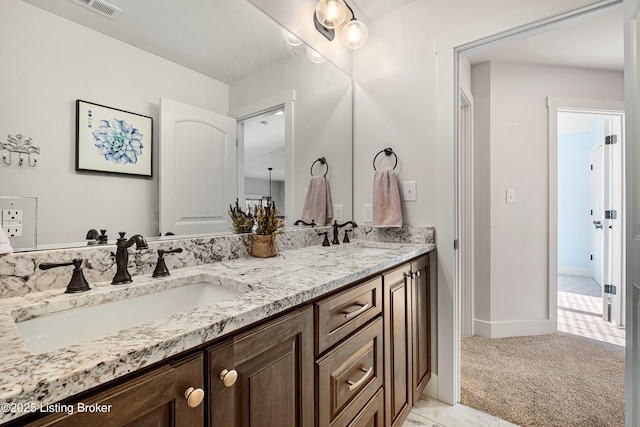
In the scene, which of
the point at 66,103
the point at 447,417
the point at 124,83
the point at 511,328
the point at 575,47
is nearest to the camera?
the point at 66,103

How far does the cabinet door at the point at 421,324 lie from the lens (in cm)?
149

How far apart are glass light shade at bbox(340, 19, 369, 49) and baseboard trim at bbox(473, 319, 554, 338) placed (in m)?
2.37

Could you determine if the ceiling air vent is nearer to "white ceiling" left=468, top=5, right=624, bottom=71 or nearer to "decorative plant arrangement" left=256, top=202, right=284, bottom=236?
"decorative plant arrangement" left=256, top=202, right=284, bottom=236

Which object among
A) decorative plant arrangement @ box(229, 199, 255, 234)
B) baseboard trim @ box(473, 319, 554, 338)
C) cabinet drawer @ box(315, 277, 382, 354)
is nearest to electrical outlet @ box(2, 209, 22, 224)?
decorative plant arrangement @ box(229, 199, 255, 234)

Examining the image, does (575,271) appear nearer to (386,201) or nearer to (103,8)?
(386,201)

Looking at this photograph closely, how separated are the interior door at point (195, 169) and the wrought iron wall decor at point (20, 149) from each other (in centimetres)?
34

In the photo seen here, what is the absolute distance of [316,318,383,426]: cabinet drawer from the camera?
0.88 metres

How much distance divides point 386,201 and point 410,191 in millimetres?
157

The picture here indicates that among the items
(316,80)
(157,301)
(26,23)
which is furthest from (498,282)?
(26,23)

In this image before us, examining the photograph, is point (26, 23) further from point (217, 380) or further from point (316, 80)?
point (316, 80)

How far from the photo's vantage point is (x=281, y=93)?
1.66m

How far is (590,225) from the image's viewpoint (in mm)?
4445

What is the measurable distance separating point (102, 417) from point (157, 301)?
1.66ft

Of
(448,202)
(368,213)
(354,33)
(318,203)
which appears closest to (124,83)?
(318,203)
